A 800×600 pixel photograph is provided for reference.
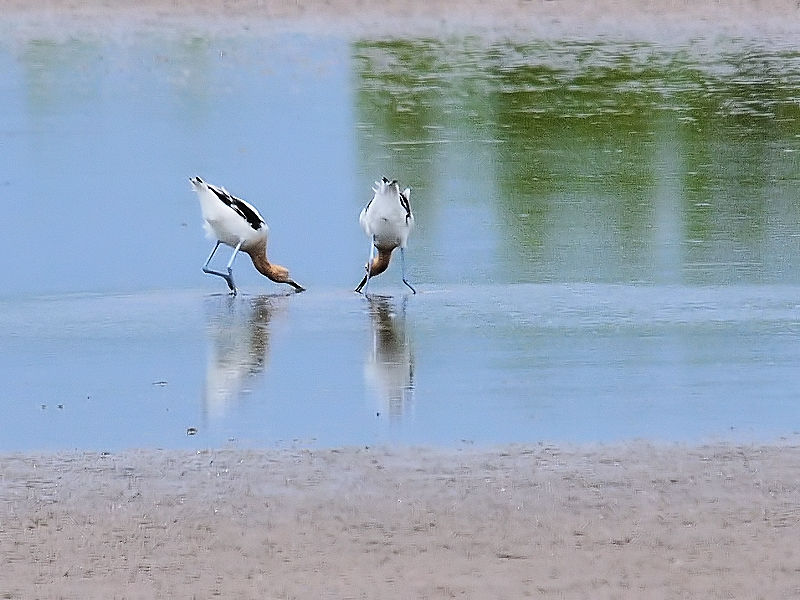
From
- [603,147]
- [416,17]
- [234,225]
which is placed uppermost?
[416,17]

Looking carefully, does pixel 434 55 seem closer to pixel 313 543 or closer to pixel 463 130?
pixel 463 130

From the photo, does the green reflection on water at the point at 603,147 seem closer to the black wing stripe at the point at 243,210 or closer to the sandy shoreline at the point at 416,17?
the sandy shoreline at the point at 416,17

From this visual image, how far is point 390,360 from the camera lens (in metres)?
9.11

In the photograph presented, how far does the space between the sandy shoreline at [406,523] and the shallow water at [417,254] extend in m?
0.40

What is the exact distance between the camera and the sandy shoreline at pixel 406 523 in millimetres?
5906

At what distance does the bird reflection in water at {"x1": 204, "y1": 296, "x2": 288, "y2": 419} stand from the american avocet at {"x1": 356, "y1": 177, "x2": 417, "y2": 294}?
0.66 m

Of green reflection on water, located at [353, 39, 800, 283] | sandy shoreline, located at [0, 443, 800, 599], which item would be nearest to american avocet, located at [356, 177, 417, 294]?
green reflection on water, located at [353, 39, 800, 283]

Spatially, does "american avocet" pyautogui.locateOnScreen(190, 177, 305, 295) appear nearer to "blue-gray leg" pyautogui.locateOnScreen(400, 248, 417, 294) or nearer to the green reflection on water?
"blue-gray leg" pyautogui.locateOnScreen(400, 248, 417, 294)

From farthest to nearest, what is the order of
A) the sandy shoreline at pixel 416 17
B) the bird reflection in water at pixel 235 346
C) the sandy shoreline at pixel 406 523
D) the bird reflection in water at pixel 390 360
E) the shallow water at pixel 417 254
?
the sandy shoreline at pixel 416 17 → the bird reflection in water at pixel 235 346 → the bird reflection in water at pixel 390 360 → the shallow water at pixel 417 254 → the sandy shoreline at pixel 406 523

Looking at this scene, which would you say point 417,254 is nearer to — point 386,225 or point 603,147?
point 386,225

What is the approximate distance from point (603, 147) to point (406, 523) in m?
10.1

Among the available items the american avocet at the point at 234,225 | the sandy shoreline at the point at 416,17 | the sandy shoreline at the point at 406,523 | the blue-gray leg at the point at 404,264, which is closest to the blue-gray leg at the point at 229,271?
the american avocet at the point at 234,225

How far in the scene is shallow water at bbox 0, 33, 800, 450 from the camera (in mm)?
8203

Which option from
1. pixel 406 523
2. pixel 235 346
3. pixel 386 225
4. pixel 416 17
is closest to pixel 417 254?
pixel 386 225
